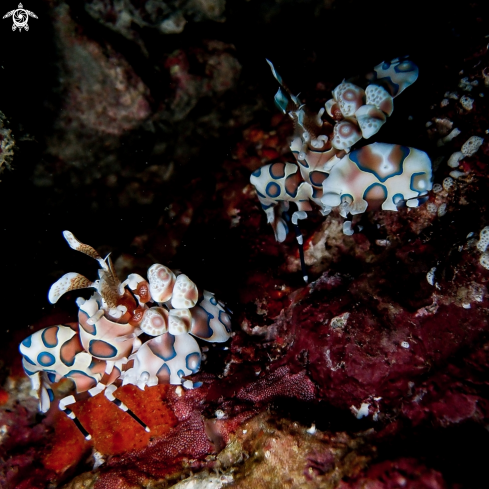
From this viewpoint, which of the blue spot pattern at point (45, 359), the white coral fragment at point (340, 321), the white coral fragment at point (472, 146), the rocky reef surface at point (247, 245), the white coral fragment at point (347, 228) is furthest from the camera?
the white coral fragment at point (347, 228)

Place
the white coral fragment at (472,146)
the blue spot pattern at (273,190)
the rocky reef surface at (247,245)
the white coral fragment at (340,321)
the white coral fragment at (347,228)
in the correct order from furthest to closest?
the blue spot pattern at (273,190)
the white coral fragment at (347,228)
the white coral fragment at (472,146)
the white coral fragment at (340,321)
the rocky reef surface at (247,245)

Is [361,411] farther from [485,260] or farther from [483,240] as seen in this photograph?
[483,240]

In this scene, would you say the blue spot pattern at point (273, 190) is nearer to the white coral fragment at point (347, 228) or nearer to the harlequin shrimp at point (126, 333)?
the white coral fragment at point (347, 228)

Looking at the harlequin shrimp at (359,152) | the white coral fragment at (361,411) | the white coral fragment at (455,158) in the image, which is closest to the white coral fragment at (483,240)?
the harlequin shrimp at (359,152)

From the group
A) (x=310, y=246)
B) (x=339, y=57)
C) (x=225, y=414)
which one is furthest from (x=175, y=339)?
(x=339, y=57)

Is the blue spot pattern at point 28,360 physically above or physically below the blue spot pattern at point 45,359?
above

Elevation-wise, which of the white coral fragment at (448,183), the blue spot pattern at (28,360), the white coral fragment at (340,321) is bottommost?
the white coral fragment at (340,321)

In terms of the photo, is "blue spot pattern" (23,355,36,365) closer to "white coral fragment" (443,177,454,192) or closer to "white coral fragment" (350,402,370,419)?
"white coral fragment" (350,402,370,419)
